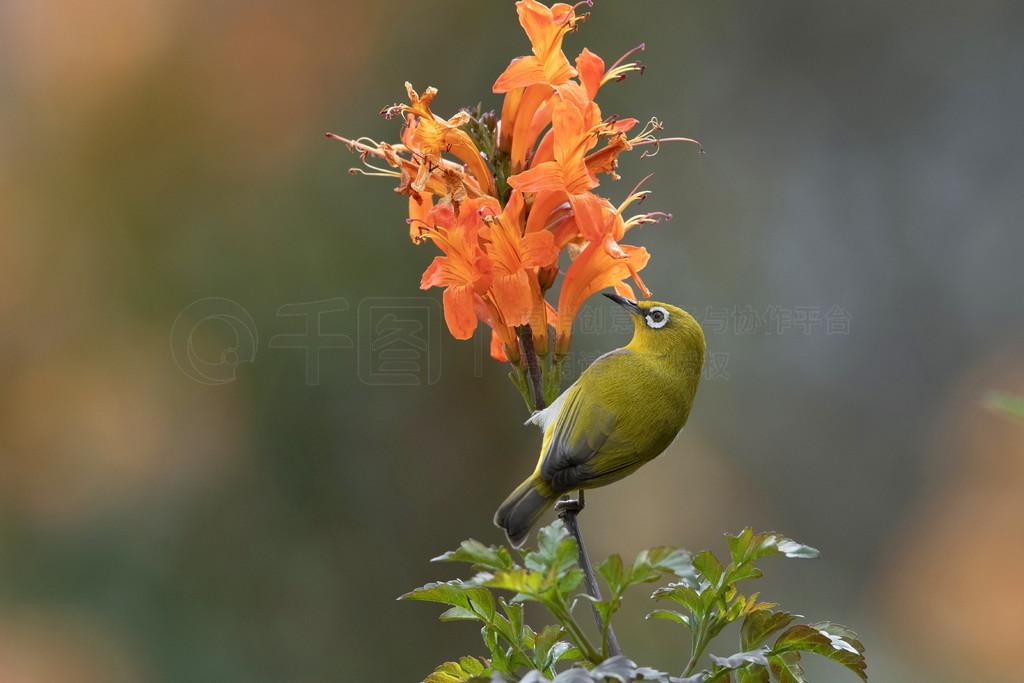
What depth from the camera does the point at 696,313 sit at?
17.0ft

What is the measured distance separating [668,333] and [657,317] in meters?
0.05

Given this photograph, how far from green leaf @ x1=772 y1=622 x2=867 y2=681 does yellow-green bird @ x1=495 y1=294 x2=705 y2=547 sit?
44 centimetres

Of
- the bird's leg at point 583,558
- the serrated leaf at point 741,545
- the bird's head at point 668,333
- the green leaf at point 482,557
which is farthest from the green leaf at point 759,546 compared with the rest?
the bird's head at point 668,333

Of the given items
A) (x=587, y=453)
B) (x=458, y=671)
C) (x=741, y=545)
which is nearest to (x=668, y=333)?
(x=587, y=453)

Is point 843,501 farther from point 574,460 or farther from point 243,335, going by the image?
point 574,460

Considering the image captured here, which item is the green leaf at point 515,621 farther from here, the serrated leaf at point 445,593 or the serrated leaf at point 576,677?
the serrated leaf at point 576,677

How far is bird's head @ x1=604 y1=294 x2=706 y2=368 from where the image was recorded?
74.8 inches

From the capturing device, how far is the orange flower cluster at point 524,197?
5.42ft

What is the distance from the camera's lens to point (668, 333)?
6.27ft

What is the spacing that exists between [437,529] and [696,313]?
77.9 inches

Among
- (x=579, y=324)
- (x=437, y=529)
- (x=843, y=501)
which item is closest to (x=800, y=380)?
(x=843, y=501)

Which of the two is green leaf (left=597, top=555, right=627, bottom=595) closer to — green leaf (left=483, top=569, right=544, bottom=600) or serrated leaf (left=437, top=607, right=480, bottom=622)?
green leaf (left=483, top=569, right=544, bottom=600)

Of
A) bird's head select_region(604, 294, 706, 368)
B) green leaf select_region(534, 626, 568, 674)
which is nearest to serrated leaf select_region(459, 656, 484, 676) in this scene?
green leaf select_region(534, 626, 568, 674)

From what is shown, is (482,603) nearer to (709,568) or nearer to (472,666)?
(472,666)
